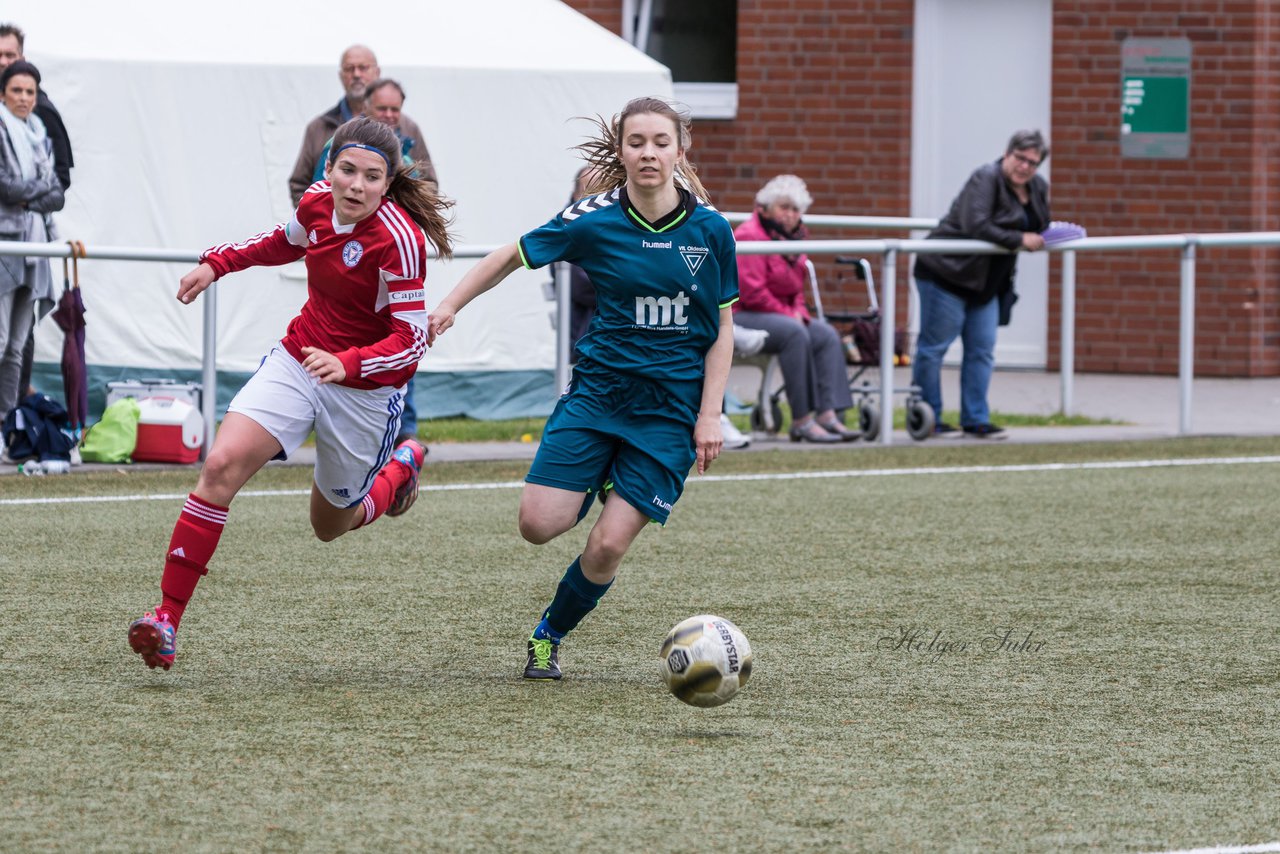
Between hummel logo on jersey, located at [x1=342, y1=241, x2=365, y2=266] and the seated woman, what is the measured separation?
21.5 ft

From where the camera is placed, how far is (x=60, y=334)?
13.1 metres

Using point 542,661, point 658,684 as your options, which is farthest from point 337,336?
point 658,684

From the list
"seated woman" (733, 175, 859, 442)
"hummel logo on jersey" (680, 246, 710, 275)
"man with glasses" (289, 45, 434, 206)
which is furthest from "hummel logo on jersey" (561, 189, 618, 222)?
"seated woman" (733, 175, 859, 442)

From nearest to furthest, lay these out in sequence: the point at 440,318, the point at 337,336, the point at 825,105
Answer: the point at 440,318 → the point at 337,336 → the point at 825,105

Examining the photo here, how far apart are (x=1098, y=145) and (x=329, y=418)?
1265 cm

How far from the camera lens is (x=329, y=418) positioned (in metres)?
6.63

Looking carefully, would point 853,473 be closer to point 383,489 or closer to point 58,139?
point 58,139

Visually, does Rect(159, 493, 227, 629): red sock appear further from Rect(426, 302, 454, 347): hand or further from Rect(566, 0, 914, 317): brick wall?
Rect(566, 0, 914, 317): brick wall

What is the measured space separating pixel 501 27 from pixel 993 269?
4.21 metres

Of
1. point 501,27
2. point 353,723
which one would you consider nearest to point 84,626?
point 353,723

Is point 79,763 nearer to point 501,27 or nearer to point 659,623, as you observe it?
point 659,623

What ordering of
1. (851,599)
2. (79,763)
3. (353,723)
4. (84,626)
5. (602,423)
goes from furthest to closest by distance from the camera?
(851,599), (84,626), (602,423), (353,723), (79,763)

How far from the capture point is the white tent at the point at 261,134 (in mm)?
13961

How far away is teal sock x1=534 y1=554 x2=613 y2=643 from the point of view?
20.8 feet
